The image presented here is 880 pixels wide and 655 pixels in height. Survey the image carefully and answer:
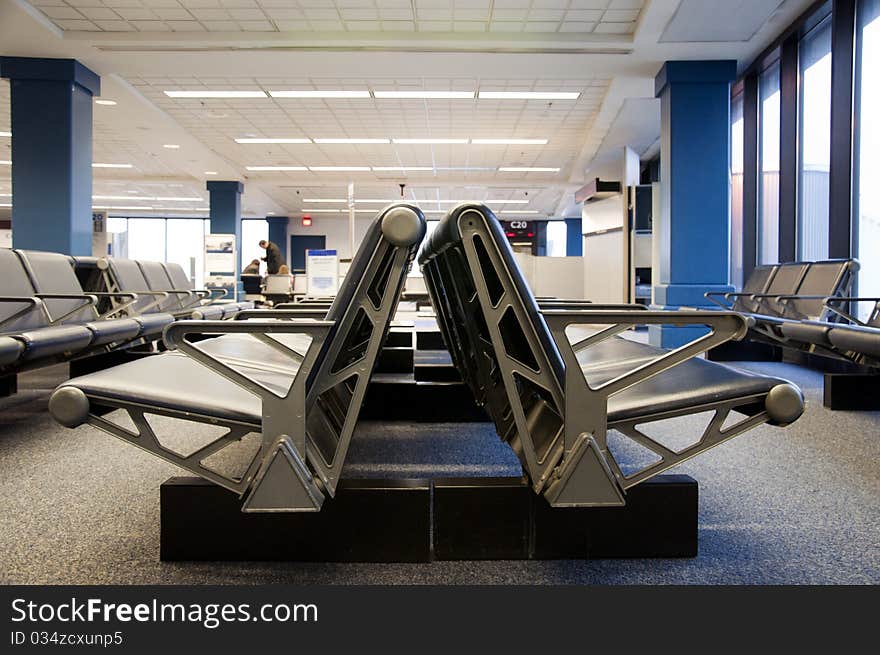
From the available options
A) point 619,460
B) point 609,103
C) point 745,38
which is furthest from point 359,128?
point 619,460

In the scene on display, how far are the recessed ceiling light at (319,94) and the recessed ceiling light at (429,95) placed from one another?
19 cm

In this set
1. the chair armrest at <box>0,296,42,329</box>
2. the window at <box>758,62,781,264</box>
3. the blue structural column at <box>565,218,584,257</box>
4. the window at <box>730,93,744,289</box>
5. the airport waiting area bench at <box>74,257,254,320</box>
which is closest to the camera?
the chair armrest at <box>0,296,42,329</box>

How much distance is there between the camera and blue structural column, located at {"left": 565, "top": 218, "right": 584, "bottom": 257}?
17859 mm

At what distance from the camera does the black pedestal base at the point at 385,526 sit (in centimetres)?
129

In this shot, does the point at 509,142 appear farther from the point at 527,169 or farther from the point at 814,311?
the point at 814,311

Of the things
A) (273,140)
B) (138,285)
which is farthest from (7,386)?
(273,140)

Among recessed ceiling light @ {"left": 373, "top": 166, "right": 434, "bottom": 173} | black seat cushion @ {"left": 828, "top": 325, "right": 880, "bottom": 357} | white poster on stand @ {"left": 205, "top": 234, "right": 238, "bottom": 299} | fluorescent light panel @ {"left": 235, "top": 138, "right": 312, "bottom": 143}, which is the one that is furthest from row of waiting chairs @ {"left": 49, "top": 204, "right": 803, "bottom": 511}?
recessed ceiling light @ {"left": 373, "top": 166, "right": 434, "bottom": 173}

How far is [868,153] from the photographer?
454cm

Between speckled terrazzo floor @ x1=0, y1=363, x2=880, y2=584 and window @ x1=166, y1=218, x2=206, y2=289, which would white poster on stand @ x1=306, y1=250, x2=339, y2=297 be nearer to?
speckled terrazzo floor @ x1=0, y1=363, x2=880, y2=584

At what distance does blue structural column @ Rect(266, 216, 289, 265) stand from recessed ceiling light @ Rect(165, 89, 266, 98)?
38.0ft

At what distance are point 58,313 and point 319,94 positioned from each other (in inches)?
178

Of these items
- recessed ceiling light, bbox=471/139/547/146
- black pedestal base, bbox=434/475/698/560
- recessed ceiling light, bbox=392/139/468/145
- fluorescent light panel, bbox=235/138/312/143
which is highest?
recessed ceiling light, bbox=471/139/547/146

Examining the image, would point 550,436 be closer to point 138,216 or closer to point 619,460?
point 619,460

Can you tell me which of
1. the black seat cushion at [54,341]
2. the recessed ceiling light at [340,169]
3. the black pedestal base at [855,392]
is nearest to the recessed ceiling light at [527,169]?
the recessed ceiling light at [340,169]
